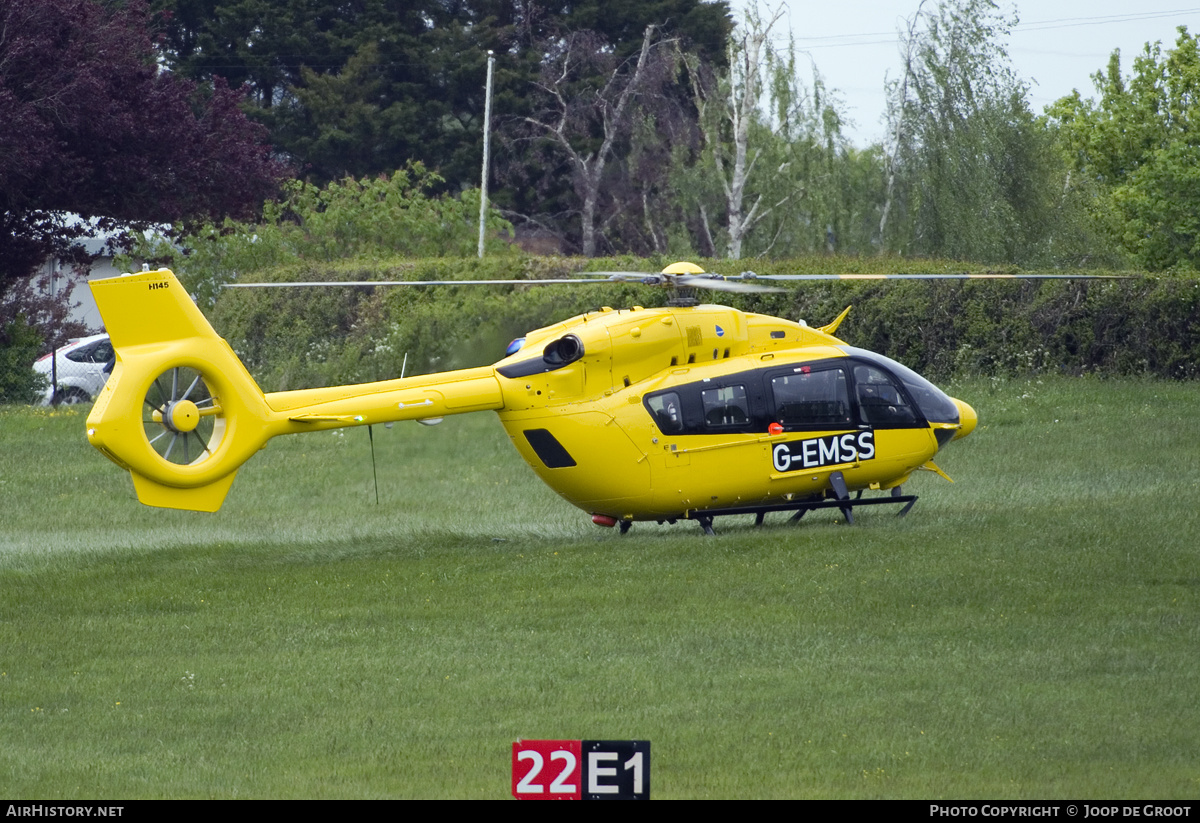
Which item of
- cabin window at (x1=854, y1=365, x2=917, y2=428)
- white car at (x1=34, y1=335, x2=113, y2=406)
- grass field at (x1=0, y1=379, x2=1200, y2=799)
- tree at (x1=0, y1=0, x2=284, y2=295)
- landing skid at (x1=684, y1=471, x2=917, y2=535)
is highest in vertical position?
tree at (x1=0, y1=0, x2=284, y2=295)

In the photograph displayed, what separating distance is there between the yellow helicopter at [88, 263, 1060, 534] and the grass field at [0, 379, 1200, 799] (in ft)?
2.15

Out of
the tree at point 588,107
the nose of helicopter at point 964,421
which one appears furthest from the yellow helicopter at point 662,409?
the tree at point 588,107

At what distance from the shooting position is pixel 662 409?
1664 centimetres

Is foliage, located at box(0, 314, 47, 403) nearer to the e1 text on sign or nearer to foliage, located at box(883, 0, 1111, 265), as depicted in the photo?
foliage, located at box(883, 0, 1111, 265)

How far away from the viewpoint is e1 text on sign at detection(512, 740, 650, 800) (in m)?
6.30

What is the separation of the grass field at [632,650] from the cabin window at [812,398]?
1.24 metres

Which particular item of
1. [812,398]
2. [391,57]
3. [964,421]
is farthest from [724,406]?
[391,57]

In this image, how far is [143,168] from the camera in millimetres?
35000

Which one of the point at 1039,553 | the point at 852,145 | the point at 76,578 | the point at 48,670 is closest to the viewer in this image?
the point at 48,670

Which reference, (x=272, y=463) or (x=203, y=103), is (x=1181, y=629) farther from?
(x=203, y=103)

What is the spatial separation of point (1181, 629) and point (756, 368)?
5.63 m

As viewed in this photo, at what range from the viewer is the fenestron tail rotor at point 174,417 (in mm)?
14703

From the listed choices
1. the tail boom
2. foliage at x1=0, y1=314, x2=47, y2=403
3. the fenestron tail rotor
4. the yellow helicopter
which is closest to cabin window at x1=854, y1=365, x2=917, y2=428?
the yellow helicopter
